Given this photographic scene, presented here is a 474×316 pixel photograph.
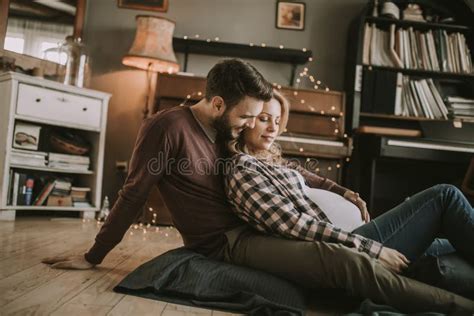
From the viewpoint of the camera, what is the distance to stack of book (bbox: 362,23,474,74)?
3.56m

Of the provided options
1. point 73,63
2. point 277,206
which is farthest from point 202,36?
point 277,206

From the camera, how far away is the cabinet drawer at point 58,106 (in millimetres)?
3027

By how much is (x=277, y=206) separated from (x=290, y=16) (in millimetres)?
2877

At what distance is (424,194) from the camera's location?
4.67 ft

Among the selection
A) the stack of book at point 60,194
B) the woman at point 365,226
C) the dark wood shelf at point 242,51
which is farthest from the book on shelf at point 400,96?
the stack of book at point 60,194

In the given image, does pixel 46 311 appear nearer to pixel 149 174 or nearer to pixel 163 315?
pixel 163 315

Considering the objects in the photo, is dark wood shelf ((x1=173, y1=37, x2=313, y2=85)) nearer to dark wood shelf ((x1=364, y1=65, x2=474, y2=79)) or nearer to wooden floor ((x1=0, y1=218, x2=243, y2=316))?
dark wood shelf ((x1=364, y1=65, x2=474, y2=79))

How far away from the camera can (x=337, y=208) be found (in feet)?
5.48

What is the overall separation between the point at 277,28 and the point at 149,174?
108 inches

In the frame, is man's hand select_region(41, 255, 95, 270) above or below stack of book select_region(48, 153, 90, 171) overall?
below

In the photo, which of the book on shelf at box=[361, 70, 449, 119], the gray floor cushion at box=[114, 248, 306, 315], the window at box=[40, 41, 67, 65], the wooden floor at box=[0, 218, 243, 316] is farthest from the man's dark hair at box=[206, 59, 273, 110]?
the window at box=[40, 41, 67, 65]

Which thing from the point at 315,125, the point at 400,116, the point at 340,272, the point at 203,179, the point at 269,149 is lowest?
the point at 340,272

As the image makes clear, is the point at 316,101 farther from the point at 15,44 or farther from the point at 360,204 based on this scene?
the point at 15,44

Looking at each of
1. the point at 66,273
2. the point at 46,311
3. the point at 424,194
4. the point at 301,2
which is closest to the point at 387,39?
the point at 301,2
